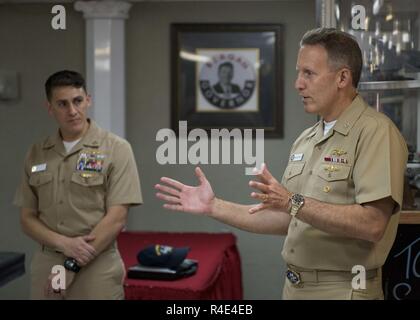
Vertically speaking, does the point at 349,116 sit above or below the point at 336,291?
above

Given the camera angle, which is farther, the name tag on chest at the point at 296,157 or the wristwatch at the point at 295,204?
the name tag on chest at the point at 296,157

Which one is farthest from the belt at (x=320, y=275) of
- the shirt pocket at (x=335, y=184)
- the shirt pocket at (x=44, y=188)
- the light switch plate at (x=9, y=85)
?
the light switch plate at (x=9, y=85)

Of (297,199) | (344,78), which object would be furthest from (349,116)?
(297,199)

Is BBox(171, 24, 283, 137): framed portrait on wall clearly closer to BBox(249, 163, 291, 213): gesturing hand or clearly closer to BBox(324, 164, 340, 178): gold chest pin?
BBox(324, 164, 340, 178): gold chest pin

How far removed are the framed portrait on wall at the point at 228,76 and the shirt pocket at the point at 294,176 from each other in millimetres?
264

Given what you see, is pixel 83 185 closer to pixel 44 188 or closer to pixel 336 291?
pixel 44 188

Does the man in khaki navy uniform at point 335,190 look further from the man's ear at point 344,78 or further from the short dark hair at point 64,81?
the short dark hair at point 64,81

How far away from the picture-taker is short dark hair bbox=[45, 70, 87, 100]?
1328 mm

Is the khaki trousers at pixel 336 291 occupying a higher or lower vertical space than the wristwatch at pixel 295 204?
lower

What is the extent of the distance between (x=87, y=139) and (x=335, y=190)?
1.94ft

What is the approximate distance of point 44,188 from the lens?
53.7 inches

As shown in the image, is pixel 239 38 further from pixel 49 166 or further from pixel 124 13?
pixel 49 166

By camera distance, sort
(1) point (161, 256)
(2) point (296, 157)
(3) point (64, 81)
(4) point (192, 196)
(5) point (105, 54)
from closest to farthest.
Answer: (4) point (192, 196)
(2) point (296, 157)
(3) point (64, 81)
(5) point (105, 54)
(1) point (161, 256)

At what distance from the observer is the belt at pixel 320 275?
3.58 ft
